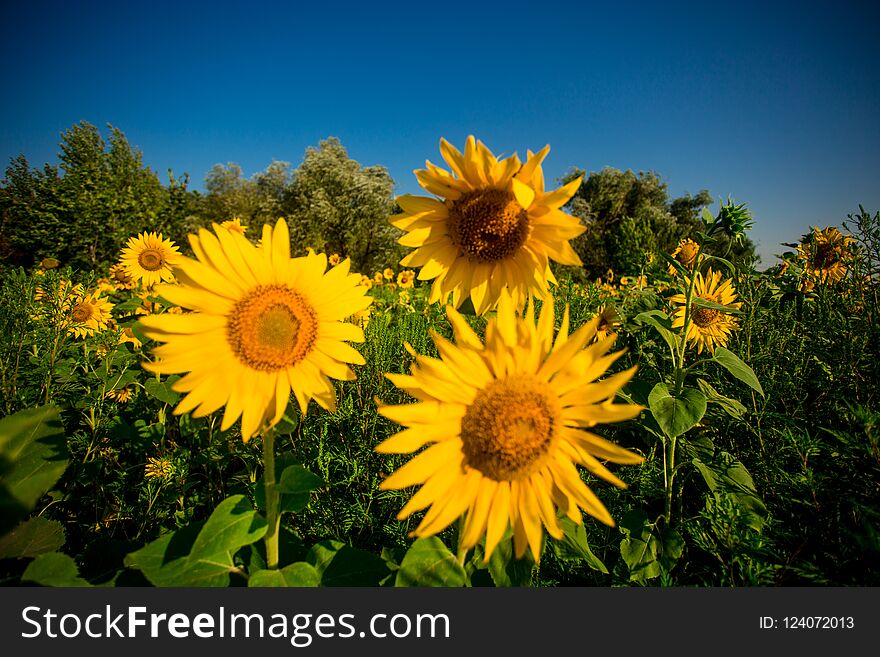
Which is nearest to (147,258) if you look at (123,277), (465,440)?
(123,277)

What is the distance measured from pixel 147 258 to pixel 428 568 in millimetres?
3809

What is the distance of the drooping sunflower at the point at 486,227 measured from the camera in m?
1.20

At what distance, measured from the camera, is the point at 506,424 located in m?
1.02

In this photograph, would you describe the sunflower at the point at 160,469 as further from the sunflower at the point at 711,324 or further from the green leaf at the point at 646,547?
the sunflower at the point at 711,324

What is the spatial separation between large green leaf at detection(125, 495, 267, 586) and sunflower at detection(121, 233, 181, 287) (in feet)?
10.3

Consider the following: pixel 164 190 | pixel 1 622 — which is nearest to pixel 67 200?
pixel 164 190

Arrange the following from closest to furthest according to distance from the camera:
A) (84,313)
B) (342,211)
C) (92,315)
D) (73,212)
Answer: (84,313) < (92,315) < (73,212) < (342,211)

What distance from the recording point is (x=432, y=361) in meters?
0.99

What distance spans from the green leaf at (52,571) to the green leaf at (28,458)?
113mm

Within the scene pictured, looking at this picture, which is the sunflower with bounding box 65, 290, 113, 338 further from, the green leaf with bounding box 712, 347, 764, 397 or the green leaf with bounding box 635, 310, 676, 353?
the green leaf with bounding box 712, 347, 764, 397

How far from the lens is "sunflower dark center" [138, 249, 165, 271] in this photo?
3648 mm

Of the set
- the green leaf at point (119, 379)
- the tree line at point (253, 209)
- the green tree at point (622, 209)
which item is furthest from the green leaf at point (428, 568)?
the green tree at point (622, 209)

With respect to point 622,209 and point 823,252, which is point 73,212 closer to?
point 823,252

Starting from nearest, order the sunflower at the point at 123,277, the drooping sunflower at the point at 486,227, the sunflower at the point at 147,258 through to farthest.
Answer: the drooping sunflower at the point at 486,227, the sunflower at the point at 147,258, the sunflower at the point at 123,277
